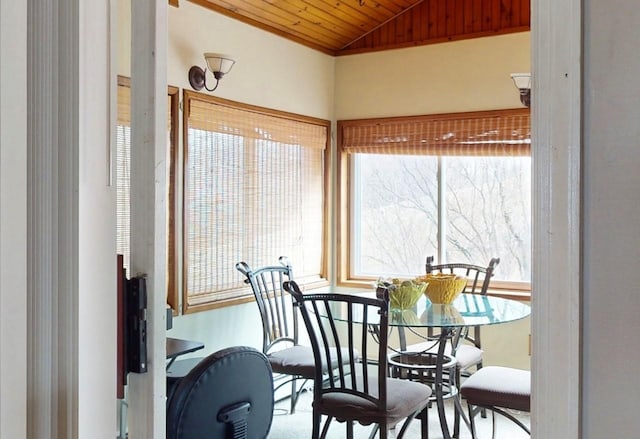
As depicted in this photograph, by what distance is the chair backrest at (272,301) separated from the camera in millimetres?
3746

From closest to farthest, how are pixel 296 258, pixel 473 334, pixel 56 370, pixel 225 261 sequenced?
pixel 56 370
pixel 225 261
pixel 473 334
pixel 296 258

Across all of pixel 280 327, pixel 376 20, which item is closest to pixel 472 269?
pixel 280 327

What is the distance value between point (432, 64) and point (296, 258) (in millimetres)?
1841

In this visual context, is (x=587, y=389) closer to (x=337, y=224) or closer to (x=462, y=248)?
(x=462, y=248)

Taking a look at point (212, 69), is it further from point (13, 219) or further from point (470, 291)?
point (13, 219)

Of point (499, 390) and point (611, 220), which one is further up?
point (611, 220)

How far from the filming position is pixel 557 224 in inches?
28.0

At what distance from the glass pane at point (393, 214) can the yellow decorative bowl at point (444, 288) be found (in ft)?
4.27

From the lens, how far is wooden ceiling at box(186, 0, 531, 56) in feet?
13.6

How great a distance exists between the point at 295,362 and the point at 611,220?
305cm

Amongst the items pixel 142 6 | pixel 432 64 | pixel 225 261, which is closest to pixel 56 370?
pixel 142 6

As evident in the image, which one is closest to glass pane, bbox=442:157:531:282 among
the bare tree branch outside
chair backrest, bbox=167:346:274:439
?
the bare tree branch outside

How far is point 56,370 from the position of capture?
91 cm

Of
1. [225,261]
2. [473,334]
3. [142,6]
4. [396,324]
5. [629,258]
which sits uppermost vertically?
[142,6]
